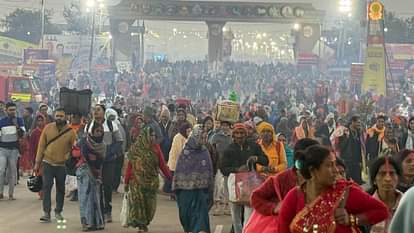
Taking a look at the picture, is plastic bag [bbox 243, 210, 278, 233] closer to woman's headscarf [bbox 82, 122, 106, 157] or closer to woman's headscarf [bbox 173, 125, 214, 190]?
woman's headscarf [bbox 173, 125, 214, 190]

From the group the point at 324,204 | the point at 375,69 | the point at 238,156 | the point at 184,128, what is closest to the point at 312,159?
the point at 324,204

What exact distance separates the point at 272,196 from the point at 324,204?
3.76 ft

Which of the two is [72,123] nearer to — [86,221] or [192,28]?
[86,221]

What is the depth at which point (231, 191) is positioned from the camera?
9.05 meters

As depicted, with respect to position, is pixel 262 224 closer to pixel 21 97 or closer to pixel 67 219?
pixel 67 219

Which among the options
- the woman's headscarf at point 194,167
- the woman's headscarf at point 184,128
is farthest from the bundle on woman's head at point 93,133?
the woman's headscarf at point 184,128

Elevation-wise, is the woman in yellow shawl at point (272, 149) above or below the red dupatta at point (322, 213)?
below

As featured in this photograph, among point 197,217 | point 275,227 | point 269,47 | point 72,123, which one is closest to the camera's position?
point 275,227

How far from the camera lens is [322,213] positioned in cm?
464

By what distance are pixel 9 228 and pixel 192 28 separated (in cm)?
14124

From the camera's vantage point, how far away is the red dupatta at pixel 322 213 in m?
4.63

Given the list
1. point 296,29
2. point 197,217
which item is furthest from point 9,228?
point 296,29

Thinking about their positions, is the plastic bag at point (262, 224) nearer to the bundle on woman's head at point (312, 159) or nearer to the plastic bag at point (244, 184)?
the bundle on woman's head at point (312, 159)

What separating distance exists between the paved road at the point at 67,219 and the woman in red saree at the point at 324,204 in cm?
702
